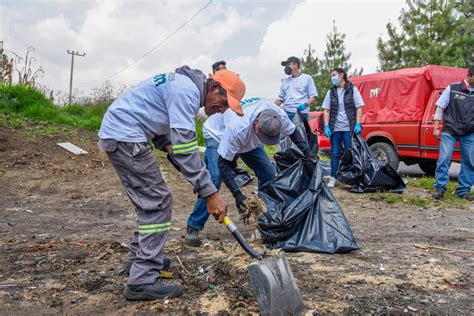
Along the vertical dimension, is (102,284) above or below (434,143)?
below

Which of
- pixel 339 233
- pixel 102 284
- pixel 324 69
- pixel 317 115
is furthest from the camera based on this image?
pixel 324 69

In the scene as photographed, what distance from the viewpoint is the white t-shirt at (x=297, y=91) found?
640cm

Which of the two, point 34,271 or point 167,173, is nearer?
point 34,271

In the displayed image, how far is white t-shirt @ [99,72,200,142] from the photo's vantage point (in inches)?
100

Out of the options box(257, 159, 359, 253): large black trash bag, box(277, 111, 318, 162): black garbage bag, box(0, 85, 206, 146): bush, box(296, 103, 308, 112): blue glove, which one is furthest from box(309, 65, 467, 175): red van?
box(257, 159, 359, 253): large black trash bag

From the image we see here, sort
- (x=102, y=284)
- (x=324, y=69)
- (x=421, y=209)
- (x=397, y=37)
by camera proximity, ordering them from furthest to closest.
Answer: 1. (x=324, y=69)
2. (x=397, y=37)
3. (x=421, y=209)
4. (x=102, y=284)

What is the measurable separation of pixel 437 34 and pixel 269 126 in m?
15.7

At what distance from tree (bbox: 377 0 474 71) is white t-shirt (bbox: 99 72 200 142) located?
15.6 metres

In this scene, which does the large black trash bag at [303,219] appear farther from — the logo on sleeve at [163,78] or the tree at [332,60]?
the tree at [332,60]

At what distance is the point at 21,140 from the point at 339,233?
676 centimetres

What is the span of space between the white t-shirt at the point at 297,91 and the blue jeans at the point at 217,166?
2456 millimetres

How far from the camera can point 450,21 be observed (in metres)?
16.1

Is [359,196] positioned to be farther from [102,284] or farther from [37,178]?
[37,178]

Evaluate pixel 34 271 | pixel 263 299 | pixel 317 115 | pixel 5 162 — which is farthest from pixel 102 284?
pixel 317 115
